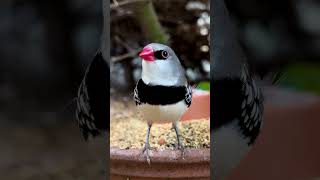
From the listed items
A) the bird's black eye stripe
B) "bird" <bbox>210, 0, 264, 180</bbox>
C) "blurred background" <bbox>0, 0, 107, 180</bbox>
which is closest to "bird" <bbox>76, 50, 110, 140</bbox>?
"blurred background" <bbox>0, 0, 107, 180</bbox>

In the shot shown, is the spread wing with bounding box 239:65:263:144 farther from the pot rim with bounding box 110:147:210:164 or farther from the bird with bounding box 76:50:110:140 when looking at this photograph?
the bird with bounding box 76:50:110:140

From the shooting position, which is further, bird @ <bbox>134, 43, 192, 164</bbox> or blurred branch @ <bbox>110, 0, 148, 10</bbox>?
blurred branch @ <bbox>110, 0, 148, 10</bbox>

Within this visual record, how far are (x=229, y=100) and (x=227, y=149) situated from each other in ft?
0.42

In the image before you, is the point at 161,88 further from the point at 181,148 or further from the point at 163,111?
the point at 181,148

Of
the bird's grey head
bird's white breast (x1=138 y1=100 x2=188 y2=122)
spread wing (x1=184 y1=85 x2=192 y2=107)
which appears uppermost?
the bird's grey head

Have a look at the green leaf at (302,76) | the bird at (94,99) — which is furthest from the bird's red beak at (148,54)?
the green leaf at (302,76)

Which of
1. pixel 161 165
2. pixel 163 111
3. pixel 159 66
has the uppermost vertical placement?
pixel 159 66

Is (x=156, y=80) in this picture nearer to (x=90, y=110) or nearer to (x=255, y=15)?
(x=90, y=110)

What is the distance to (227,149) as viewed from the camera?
58.4 inches

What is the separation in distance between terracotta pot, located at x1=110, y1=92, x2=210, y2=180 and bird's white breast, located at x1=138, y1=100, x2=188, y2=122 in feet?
0.25

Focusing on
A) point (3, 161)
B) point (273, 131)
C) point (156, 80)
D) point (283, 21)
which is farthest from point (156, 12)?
point (3, 161)

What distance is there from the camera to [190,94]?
150cm

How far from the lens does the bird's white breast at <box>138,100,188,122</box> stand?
1463 mm

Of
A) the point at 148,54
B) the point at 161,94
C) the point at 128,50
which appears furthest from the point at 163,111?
the point at 128,50
